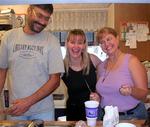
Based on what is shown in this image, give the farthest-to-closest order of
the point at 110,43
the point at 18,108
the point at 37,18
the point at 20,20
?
the point at 20,20, the point at 110,43, the point at 37,18, the point at 18,108

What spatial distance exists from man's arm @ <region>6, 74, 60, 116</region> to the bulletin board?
2.27 meters

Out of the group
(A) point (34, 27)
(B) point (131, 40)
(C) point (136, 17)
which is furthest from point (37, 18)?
(C) point (136, 17)

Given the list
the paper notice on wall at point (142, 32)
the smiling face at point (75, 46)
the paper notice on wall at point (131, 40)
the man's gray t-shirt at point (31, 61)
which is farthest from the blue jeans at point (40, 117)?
the paper notice on wall at point (142, 32)

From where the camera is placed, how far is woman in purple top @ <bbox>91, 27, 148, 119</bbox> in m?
1.73

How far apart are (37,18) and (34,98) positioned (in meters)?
0.47

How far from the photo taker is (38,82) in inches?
70.7

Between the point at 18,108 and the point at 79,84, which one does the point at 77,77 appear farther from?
the point at 18,108

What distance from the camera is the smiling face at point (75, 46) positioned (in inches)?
82.9

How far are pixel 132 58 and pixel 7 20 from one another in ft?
7.88

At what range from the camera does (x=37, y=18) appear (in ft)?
5.71

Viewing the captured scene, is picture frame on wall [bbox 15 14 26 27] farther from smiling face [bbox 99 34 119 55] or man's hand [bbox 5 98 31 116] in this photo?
man's hand [bbox 5 98 31 116]

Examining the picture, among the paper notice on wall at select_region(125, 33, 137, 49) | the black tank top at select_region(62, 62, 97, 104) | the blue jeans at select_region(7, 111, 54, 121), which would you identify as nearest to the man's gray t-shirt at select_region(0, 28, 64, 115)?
the blue jeans at select_region(7, 111, 54, 121)

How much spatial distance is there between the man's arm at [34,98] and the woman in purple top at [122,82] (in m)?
0.27

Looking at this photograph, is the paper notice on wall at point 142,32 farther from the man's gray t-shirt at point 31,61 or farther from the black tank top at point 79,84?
the man's gray t-shirt at point 31,61
